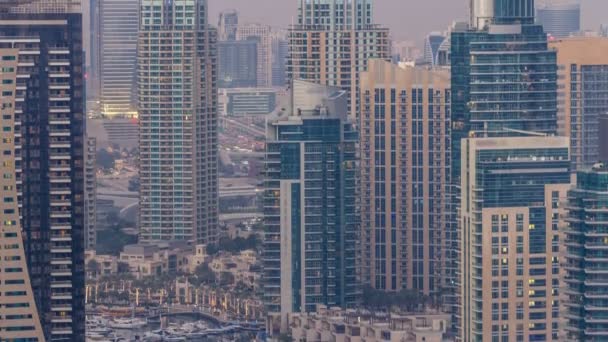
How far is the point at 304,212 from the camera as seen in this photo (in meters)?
41.7

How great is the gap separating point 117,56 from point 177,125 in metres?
12.8

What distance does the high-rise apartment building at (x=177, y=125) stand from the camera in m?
55.1

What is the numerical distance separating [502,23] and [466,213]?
4.94 meters

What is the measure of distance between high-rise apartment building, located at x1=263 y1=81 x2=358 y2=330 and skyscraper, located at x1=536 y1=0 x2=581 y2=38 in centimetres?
440

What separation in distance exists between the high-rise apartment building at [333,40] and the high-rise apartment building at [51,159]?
1854 cm

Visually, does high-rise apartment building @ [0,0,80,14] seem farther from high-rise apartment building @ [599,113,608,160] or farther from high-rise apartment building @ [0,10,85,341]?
high-rise apartment building @ [599,113,608,160]

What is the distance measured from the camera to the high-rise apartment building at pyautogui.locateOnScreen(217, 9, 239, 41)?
58281 millimetres

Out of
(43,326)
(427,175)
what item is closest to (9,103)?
(43,326)

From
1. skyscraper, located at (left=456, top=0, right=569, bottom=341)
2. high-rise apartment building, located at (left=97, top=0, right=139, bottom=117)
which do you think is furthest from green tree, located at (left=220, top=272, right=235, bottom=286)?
high-rise apartment building, located at (left=97, top=0, right=139, bottom=117)

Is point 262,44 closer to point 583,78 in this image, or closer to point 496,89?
point 583,78

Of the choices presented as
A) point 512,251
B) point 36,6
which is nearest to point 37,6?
point 36,6

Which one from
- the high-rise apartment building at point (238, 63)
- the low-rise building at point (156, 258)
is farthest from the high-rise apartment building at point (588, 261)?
the high-rise apartment building at point (238, 63)

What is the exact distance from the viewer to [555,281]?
34.3 metres

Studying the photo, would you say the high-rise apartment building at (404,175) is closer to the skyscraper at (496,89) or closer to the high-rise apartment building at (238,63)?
the skyscraper at (496,89)
